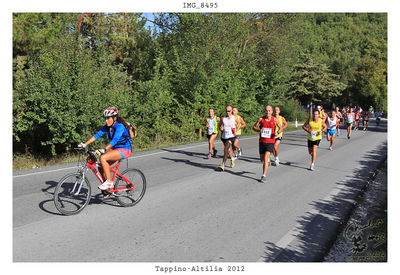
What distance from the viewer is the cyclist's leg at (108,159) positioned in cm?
627

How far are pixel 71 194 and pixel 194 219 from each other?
226 centimetres

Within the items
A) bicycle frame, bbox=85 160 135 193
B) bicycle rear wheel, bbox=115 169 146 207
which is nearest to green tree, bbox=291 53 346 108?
bicycle rear wheel, bbox=115 169 146 207

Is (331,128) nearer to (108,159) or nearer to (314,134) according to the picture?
(314,134)

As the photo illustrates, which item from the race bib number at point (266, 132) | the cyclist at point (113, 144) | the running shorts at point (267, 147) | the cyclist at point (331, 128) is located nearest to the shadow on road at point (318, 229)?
the running shorts at point (267, 147)

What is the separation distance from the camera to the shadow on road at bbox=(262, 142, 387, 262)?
180 inches

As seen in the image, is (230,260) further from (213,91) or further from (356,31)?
(356,31)

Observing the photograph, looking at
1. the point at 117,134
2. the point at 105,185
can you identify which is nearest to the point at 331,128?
the point at 117,134

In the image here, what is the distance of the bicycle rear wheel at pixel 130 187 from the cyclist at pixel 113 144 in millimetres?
281

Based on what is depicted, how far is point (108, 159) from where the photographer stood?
634 centimetres

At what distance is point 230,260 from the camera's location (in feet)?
14.3

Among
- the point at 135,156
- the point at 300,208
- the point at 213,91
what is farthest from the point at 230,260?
the point at 213,91

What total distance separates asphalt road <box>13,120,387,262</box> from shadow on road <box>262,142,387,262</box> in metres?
0.02

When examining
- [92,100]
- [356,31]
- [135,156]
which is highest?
[356,31]

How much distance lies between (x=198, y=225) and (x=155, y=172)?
14.7 ft
